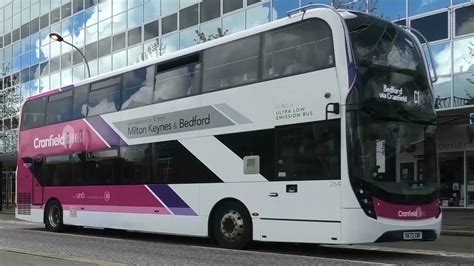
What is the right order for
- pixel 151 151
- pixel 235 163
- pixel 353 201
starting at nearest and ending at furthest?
pixel 353 201
pixel 235 163
pixel 151 151

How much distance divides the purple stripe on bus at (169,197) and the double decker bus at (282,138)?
0.04m

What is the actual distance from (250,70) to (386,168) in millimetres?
3536

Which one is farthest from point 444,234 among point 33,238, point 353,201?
point 33,238

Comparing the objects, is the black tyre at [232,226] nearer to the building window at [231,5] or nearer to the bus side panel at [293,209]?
the bus side panel at [293,209]

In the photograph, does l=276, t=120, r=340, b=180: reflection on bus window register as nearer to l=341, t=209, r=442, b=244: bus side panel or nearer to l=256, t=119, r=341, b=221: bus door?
l=256, t=119, r=341, b=221: bus door

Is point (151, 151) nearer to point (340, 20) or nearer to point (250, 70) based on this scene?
point (250, 70)

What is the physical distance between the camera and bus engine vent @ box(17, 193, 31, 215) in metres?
19.5

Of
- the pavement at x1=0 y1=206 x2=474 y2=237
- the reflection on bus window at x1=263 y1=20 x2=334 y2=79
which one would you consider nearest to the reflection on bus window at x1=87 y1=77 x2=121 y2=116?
the reflection on bus window at x1=263 y1=20 x2=334 y2=79

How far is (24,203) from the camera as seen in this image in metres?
19.7

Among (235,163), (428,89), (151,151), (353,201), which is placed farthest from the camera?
(151,151)

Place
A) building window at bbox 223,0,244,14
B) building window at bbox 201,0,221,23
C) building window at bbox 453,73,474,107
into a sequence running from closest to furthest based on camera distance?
building window at bbox 453,73,474,107, building window at bbox 223,0,244,14, building window at bbox 201,0,221,23

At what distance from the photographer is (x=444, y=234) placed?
16625 millimetres

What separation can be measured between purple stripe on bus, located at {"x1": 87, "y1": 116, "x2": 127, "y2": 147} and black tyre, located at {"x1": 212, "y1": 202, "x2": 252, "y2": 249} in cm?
394

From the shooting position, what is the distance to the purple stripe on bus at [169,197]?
44.8ft
